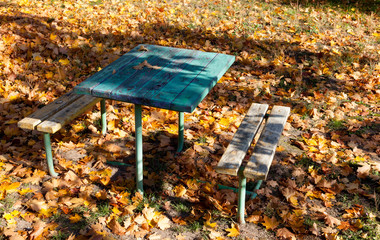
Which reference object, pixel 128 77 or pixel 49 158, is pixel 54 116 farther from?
pixel 128 77

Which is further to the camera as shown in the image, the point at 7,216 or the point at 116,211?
the point at 116,211

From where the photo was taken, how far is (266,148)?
9.51 ft

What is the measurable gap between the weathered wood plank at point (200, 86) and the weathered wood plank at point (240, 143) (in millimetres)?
443

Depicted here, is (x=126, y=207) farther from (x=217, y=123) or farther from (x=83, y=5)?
(x=83, y=5)

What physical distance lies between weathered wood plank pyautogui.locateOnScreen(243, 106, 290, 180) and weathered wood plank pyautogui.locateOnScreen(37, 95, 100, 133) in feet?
5.06

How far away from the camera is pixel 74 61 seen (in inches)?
217

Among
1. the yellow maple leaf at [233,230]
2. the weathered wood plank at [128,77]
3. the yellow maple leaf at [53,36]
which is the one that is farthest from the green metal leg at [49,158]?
the yellow maple leaf at [53,36]

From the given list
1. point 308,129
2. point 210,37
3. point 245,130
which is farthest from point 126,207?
point 210,37

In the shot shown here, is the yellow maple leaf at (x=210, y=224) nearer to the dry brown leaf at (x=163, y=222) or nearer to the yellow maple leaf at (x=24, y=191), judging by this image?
the dry brown leaf at (x=163, y=222)

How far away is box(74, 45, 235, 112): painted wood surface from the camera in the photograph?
8.70ft

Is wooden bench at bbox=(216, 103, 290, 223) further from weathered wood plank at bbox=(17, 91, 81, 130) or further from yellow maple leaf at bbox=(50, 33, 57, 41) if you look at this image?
yellow maple leaf at bbox=(50, 33, 57, 41)

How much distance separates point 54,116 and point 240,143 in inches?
61.7

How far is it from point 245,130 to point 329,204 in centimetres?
92

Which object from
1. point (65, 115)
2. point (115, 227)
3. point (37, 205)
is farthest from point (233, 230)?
point (65, 115)
